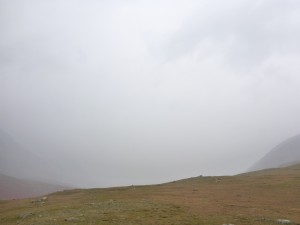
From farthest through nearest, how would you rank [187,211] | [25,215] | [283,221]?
[25,215] < [187,211] < [283,221]

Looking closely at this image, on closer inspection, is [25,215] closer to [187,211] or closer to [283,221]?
[187,211]

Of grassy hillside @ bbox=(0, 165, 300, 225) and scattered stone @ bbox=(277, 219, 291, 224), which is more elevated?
grassy hillside @ bbox=(0, 165, 300, 225)

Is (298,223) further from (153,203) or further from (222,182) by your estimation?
(222,182)

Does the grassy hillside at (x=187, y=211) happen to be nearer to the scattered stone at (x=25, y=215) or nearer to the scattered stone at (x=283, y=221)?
the scattered stone at (x=25, y=215)

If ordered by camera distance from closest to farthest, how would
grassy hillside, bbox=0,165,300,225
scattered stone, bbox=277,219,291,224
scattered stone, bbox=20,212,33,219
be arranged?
scattered stone, bbox=277,219,291,224 < grassy hillside, bbox=0,165,300,225 < scattered stone, bbox=20,212,33,219

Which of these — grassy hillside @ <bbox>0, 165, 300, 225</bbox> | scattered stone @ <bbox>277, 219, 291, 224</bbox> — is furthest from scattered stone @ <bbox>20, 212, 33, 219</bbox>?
scattered stone @ <bbox>277, 219, 291, 224</bbox>

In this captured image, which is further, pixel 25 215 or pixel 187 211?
pixel 25 215

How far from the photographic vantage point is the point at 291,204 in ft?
174

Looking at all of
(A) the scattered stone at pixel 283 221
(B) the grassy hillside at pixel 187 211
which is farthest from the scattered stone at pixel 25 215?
(A) the scattered stone at pixel 283 221

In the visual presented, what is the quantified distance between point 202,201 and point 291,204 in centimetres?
1417

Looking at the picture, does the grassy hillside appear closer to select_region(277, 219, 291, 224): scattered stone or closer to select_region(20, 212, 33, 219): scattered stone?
select_region(20, 212, 33, 219): scattered stone

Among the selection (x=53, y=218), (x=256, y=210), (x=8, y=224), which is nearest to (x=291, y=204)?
(x=256, y=210)

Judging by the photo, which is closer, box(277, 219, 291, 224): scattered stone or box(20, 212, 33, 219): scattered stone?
box(277, 219, 291, 224): scattered stone

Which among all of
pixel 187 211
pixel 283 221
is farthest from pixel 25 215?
pixel 283 221
